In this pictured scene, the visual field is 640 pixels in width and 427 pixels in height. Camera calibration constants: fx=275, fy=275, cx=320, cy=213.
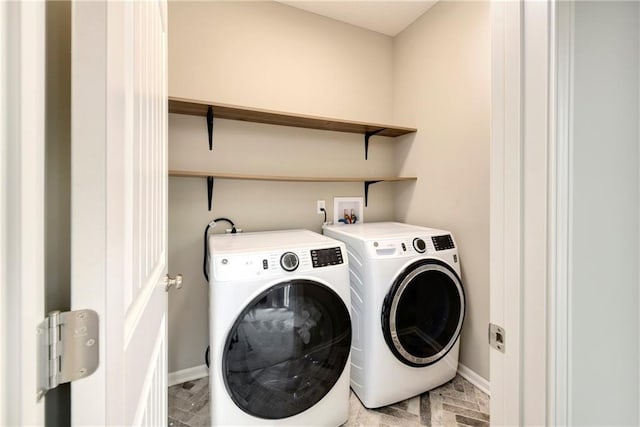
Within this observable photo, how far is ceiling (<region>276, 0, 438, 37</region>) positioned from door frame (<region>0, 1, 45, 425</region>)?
2215mm

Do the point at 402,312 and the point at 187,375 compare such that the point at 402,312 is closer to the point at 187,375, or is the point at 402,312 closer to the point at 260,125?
the point at 187,375

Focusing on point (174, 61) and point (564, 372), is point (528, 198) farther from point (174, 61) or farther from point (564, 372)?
point (174, 61)

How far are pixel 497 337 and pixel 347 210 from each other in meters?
1.71

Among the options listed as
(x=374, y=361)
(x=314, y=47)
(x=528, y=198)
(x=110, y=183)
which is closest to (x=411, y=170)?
(x=314, y=47)

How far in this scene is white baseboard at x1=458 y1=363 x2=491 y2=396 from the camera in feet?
5.67

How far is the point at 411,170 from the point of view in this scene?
91.4 inches

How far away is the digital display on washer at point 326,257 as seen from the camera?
→ 4.53ft

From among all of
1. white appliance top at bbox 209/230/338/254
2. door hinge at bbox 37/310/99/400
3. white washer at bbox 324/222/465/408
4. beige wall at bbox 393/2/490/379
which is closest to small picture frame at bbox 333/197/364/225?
beige wall at bbox 393/2/490/379

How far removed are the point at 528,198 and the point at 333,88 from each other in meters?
1.97

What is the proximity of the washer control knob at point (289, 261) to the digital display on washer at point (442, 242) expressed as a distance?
2.94ft

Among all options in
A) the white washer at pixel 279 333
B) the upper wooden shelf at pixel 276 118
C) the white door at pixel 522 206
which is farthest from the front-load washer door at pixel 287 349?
the upper wooden shelf at pixel 276 118

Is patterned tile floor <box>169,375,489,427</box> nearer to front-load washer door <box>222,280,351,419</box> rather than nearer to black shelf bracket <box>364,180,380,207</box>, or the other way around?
front-load washer door <box>222,280,351,419</box>

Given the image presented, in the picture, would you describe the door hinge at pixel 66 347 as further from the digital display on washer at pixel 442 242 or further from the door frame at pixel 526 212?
the digital display on washer at pixel 442 242

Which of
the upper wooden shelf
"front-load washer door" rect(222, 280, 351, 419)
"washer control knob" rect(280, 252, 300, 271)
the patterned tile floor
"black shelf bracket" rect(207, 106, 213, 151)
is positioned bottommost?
the patterned tile floor
